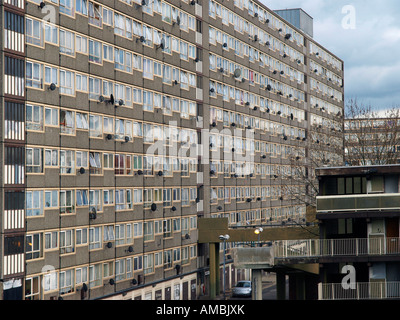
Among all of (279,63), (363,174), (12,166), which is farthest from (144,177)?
(279,63)

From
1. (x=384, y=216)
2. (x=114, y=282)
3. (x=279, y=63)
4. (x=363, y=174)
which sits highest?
(x=279, y=63)

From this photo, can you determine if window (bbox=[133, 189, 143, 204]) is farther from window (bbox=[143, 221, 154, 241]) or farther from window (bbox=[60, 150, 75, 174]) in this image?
window (bbox=[60, 150, 75, 174])

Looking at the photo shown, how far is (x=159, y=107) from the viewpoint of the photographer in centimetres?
5841

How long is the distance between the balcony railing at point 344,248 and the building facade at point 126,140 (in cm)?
1488

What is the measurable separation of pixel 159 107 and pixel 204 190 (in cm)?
1400

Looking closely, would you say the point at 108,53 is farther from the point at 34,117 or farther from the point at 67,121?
the point at 34,117

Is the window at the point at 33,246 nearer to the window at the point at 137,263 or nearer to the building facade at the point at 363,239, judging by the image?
the window at the point at 137,263

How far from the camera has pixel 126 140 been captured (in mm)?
52000

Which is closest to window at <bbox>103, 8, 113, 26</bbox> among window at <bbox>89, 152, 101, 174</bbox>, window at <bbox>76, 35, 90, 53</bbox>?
window at <bbox>76, 35, 90, 53</bbox>

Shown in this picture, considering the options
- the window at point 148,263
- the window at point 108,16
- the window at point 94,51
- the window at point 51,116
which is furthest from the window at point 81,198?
the window at point 108,16

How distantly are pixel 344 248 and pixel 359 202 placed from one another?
3221mm

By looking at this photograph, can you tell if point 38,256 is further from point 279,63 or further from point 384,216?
point 279,63

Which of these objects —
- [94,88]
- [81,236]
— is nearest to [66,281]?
[81,236]

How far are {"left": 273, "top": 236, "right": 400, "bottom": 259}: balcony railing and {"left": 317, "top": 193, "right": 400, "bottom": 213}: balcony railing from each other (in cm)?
206
